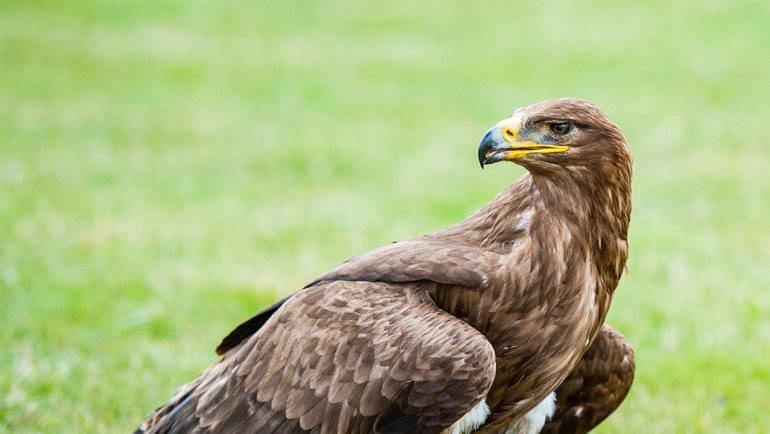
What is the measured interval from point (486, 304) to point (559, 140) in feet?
2.42

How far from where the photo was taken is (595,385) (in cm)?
561

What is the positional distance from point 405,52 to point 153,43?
4.11 metres

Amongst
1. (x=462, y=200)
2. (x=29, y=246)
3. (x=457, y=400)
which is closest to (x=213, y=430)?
Result: (x=457, y=400)

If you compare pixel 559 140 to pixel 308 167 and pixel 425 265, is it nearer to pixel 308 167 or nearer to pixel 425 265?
pixel 425 265

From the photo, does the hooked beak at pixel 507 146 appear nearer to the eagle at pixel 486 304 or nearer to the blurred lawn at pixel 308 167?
the eagle at pixel 486 304

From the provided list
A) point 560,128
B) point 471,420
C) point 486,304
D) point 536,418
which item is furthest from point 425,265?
point 536,418

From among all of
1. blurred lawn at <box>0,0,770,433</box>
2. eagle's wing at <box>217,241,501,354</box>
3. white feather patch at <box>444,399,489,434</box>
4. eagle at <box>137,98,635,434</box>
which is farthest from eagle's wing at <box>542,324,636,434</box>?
blurred lawn at <box>0,0,770,433</box>

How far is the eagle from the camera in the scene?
4.72 metres

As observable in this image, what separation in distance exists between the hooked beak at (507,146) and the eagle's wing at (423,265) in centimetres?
40

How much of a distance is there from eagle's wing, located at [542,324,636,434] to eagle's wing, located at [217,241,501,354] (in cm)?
94

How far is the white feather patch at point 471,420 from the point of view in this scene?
16.2 ft

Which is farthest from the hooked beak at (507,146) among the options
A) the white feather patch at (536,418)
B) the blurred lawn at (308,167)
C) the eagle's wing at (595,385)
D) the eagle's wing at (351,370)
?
the blurred lawn at (308,167)

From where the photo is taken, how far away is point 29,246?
32.0 feet

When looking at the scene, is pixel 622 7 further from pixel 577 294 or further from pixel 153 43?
pixel 577 294
